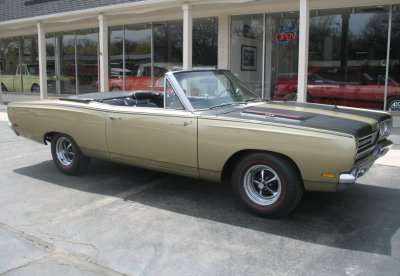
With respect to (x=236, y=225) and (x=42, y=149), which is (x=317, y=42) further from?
(x=236, y=225)

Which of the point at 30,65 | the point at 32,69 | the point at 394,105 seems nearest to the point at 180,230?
the point at 394,105

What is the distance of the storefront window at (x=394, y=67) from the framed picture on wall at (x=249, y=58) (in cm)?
393

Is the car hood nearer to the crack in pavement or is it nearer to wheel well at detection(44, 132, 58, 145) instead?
the crack in pavement

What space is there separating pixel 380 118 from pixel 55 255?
151 inches

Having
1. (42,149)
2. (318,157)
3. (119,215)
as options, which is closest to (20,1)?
(42,149)

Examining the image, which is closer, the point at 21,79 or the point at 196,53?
the point at 196,53

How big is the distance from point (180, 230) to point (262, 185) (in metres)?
0.99

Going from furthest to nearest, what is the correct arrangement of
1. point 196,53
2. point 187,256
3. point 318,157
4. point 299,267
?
point 196,53 < point 318,157 < point 187,256 < point 299,267

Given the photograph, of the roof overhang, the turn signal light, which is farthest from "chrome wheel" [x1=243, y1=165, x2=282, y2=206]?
the roof overhang

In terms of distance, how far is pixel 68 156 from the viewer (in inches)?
268

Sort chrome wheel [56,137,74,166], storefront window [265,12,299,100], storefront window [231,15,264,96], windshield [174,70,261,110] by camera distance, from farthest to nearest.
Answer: storefront window [231,15,264,96]
storefront window [265,12,299,100]
chrome wheel [56,137,74,166]
windshield [174,70,261,110]

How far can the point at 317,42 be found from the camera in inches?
492

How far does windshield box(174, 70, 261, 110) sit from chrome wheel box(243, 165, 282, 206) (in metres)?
1.02

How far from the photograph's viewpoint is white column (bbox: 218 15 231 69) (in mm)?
13461
